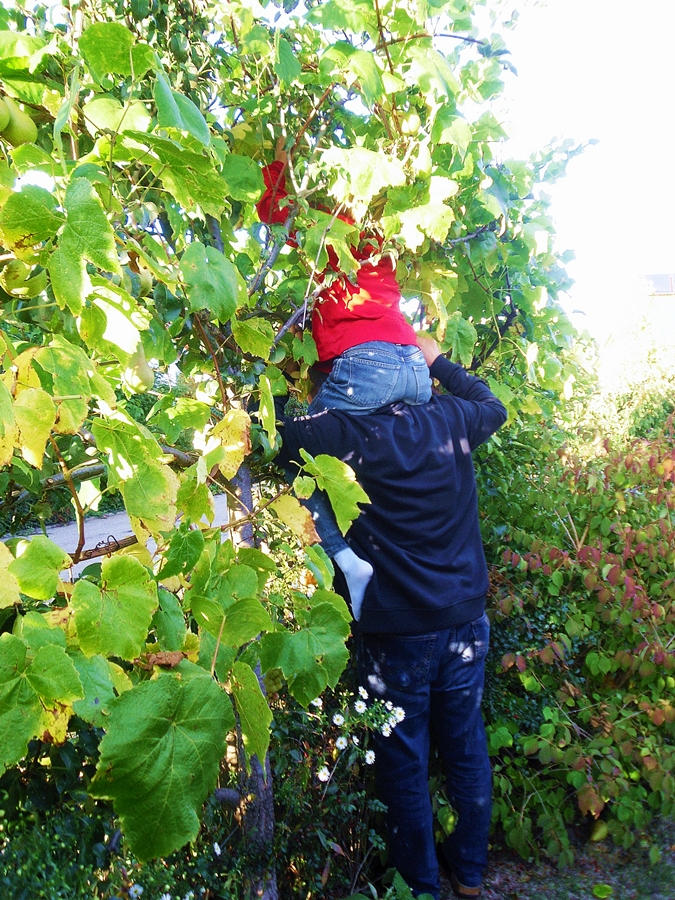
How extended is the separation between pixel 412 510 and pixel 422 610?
0.32m

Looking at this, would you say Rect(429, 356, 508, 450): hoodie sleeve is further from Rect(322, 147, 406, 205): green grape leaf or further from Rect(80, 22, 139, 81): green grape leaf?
Rect(80, 22, 139, 81): green grape leaf

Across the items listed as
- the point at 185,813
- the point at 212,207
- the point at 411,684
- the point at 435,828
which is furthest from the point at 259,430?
the point at 435,828

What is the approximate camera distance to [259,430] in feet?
5.15

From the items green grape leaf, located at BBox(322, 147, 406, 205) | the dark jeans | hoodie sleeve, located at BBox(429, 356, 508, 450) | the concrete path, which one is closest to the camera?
green grape leaf, located at BBox(322, 147, 406, 205)

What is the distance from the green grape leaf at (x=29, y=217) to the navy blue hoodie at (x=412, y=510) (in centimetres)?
119

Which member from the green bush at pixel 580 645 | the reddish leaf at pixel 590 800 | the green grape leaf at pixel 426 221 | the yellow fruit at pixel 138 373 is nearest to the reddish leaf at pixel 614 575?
the green bush at pixel 580 645

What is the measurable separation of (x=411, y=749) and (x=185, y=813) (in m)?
1.63

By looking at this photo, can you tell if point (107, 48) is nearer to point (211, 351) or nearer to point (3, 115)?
point (3, 115)

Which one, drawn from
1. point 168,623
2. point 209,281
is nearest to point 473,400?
point 209,281

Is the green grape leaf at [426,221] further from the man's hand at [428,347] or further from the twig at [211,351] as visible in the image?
the man's hand at [428,347]

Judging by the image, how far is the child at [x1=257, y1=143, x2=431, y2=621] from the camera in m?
2.00

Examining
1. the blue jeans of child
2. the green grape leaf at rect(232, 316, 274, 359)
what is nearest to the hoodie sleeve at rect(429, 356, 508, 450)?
the blue jeans of child

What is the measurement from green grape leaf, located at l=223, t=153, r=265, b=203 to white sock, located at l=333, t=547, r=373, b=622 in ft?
3.32

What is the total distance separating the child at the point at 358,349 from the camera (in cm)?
200
